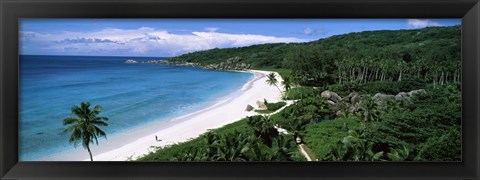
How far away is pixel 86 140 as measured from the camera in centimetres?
325

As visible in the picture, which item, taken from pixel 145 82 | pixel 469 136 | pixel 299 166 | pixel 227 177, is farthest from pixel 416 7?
pixel 145 82

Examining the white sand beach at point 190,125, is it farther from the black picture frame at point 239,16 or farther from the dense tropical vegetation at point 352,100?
the black picture frame at point 239,16

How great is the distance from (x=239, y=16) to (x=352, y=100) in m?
1.46

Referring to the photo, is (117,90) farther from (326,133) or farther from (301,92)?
(326,133)

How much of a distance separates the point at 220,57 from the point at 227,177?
1299 millimetres

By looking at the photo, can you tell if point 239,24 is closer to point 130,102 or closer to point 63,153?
point 130,102

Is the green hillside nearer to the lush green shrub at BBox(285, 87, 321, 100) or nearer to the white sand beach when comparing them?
the lush green shrub at BBox(285, 87, 321, 100)

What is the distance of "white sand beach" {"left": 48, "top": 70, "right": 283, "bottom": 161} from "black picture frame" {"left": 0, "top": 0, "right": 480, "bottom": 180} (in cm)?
62

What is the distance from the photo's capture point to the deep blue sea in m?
3.26

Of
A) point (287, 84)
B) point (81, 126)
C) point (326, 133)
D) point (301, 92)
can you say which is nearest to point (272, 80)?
point (287, 84)

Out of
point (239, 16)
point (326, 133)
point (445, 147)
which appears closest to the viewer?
point (239, 16)

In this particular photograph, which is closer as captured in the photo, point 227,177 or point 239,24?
point 227,177

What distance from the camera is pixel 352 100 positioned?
138 inches

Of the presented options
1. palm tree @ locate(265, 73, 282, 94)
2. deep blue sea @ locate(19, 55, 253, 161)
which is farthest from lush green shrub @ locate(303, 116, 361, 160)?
deep blue sea @ locate(19, 55, 253, 161)
